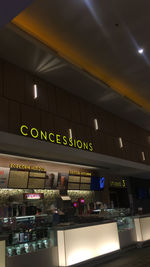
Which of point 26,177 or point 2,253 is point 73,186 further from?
point 2,253

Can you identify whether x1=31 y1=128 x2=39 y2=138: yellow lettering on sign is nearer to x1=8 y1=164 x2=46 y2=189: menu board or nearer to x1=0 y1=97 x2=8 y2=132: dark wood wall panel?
x1=0 y1=97 x2=8 y2=132: dark wood wall panel

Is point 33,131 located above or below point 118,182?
above

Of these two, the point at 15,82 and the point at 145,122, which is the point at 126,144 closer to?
the point at 145,122

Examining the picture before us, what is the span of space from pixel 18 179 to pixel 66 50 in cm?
334

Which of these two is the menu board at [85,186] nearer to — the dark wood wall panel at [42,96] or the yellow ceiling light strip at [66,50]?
the yellow ceiling light strip at [66,50]

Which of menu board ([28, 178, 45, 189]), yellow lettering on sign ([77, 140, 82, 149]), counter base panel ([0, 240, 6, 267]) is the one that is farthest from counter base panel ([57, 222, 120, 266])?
menu board ([28, 178, 45, 189])

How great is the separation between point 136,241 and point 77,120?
11.5 feet

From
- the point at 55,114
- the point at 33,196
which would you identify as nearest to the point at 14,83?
the point at 55,114

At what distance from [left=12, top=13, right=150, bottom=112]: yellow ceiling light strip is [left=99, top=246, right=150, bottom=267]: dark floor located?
3911 mm

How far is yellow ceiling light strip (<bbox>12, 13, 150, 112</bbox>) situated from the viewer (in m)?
4.00

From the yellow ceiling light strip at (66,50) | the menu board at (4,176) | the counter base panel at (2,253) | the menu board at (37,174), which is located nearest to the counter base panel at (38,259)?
the counter base panel at (2,253)

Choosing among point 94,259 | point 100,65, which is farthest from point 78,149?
point 94,259

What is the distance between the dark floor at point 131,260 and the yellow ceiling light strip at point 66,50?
12.8 feet

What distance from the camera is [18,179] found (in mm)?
5938
